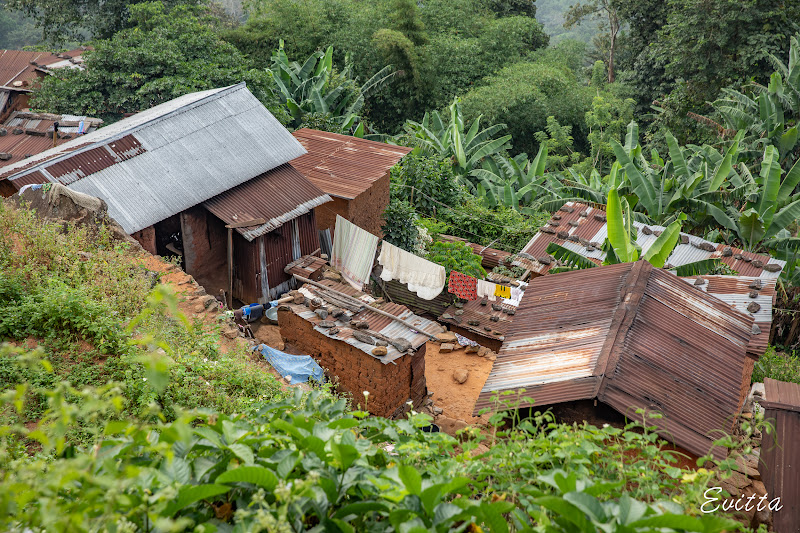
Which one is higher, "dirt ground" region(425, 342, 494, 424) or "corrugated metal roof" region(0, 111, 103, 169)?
"corrugated metal roof" region(0, 111, 103, 169)

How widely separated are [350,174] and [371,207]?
0.88m

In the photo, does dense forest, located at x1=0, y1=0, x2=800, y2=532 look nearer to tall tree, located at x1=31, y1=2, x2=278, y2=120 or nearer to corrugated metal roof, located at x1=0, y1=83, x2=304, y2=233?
tall tree, located at x1=31, y1=2, x2=278, y2=120

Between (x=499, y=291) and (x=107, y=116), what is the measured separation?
12.0 m

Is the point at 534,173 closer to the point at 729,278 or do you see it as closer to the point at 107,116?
the point at 729,278

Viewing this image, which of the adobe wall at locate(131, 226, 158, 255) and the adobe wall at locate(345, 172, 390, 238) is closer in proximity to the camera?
the adobe wall at locate(131, 226, 158, 255)

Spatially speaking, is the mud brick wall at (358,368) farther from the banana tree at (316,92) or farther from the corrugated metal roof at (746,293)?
the banana tree at (316,92)

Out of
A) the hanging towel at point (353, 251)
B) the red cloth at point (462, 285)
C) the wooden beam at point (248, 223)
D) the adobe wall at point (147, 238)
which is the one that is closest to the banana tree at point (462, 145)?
the red cloth at point (462, 285)

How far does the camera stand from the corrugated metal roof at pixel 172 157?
384 inches

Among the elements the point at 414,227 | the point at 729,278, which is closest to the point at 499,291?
the point at 414,227

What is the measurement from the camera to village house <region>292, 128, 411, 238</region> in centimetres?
1301

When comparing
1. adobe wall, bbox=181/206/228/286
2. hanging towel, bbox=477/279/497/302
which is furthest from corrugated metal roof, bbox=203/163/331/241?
hanging towel, bbox=477/279/497/302

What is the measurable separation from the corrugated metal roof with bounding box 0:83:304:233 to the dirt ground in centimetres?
488

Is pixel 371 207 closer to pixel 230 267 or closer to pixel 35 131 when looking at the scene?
pixel 230 267

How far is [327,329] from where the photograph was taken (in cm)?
912
